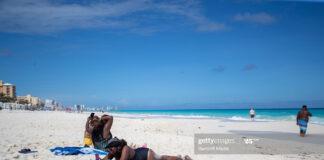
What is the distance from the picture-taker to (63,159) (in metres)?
5.43

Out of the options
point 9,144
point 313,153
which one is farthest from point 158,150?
point 313,153

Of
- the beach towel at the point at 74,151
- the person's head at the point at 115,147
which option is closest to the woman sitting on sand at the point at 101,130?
the beach towel at the point at 74,151

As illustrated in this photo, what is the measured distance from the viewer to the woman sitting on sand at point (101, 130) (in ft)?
19.2

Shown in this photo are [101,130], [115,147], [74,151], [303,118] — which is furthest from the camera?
[303,118]

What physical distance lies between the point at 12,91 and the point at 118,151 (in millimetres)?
148410

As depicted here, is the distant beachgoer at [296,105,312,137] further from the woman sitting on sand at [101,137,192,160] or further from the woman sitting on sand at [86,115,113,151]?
the woman sitting on sand at [101,137,192,160]

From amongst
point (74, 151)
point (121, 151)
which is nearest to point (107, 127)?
point (74, 151)

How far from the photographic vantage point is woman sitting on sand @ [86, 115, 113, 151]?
584 centimetres

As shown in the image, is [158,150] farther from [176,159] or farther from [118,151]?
[118,151]

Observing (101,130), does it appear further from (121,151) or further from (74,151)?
(121,151)

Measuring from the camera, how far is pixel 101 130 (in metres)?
5.93

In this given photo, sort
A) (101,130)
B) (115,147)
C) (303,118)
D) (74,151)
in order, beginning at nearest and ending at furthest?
(115,147) < (74,151) < (101,130) < (303,118)

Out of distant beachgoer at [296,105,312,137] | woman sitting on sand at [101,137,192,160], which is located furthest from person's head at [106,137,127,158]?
distant beachgoer at [296,105,312,137]

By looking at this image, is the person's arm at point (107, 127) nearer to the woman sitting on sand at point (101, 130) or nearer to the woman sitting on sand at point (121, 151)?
the woman sitting on sand at point (101, 130)
